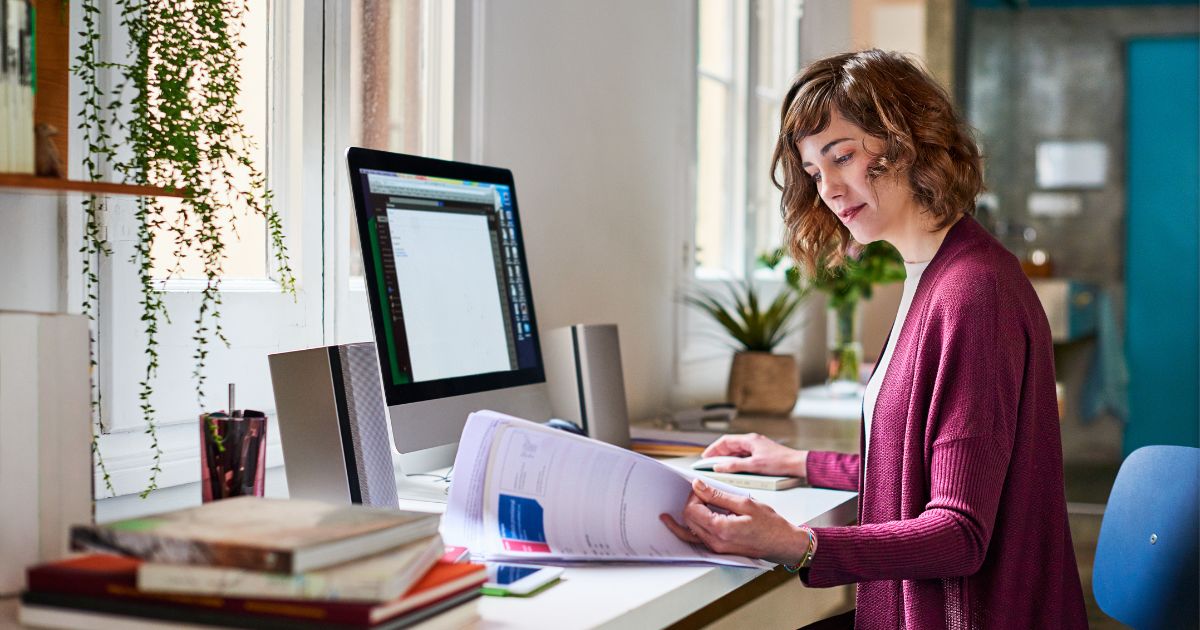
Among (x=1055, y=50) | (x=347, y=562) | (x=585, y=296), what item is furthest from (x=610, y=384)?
(x=1055, y=50)

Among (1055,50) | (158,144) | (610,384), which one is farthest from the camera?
(1055,50)

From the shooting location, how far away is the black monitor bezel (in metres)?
1.40


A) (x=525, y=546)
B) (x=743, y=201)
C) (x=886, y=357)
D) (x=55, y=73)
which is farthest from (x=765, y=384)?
(x=55, y=73)

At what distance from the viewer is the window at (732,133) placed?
3.08 m

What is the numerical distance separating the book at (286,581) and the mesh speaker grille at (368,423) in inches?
16.1

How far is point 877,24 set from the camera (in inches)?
197

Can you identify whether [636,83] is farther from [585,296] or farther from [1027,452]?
[1027,452]

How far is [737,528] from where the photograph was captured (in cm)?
117

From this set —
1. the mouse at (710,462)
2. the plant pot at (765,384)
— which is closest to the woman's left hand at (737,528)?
the mouse at (710,462)

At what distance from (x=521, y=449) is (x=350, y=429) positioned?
0.69ft

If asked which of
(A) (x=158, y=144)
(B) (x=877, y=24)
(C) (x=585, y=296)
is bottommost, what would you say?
(C) (x=585, y=296)

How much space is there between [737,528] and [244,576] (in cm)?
54

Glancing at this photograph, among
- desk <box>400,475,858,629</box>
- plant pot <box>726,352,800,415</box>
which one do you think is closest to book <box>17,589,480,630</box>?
desk <box>400,475,858,629</box>

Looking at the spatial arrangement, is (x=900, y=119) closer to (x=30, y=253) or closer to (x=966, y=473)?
(x=966, y=473)
